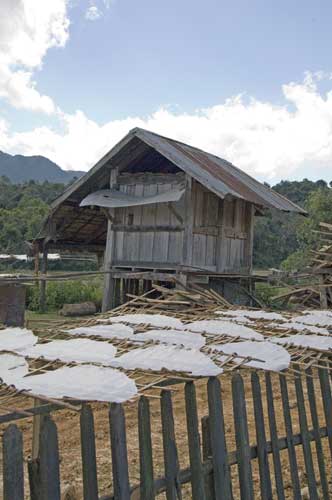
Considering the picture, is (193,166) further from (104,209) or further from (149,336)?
(149,336)

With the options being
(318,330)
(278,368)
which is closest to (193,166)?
(318,330)

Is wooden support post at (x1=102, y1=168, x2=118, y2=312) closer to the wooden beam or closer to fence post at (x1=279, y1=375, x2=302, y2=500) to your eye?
the wooden beam

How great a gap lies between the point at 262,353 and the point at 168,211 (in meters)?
9.36

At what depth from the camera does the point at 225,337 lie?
455cm

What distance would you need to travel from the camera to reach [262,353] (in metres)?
3.79

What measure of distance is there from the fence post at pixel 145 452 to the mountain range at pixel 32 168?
5180 inches

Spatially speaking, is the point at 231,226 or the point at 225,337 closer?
the point at 225,337

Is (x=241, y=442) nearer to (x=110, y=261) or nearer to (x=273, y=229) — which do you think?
(x=110, y=261)

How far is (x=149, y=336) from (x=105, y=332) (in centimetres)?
41

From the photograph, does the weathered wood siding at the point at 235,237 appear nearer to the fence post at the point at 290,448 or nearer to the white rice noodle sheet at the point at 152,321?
the white rice noodle sheet at the point at 152,321

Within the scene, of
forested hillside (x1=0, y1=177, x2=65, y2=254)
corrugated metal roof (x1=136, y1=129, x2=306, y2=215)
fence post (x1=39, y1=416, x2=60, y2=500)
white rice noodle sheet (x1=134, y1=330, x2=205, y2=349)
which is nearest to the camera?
fence post (x1=39, y1=416, x2=60, y2=500)

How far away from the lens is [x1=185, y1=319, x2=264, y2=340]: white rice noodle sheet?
15.1 ft

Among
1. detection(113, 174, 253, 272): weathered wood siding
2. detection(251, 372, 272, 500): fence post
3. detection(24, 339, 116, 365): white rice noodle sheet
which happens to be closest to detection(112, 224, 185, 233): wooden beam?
detection(113, 174, 253, 272): weathered wood siding

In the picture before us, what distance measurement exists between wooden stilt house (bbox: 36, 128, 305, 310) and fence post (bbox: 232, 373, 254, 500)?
8.06 meters
